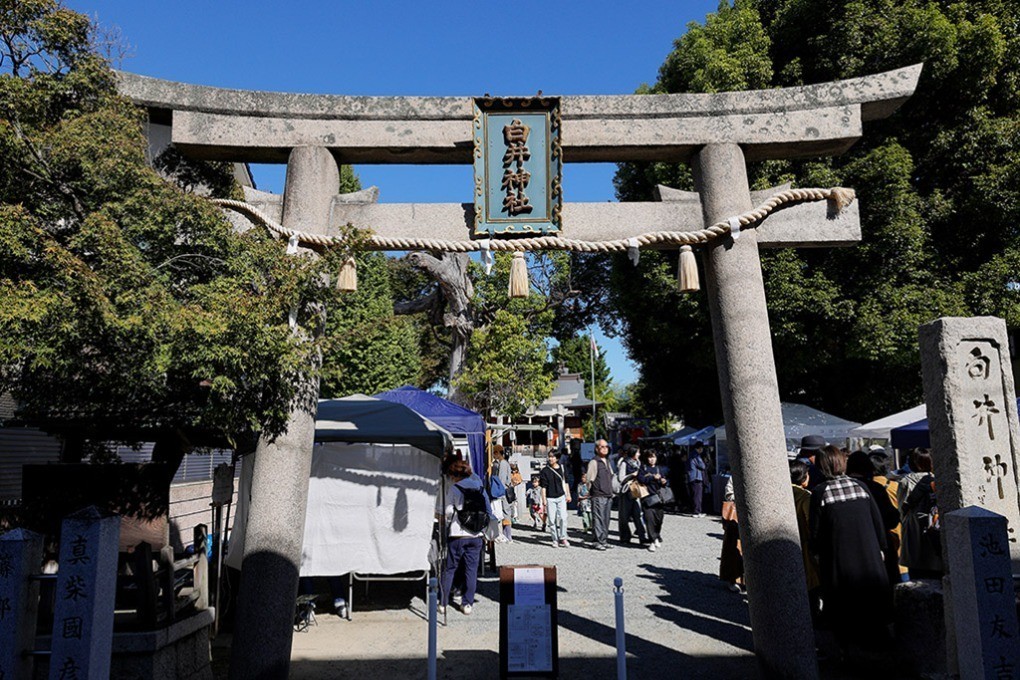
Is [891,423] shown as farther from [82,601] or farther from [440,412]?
[82,601]

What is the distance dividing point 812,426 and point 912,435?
360 cm

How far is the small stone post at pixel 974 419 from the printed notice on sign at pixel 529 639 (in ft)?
10.2

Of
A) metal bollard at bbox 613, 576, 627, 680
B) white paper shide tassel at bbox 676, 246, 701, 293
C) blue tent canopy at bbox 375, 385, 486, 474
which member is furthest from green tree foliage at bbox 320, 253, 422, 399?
metal bollard at bbox 613, 576, 627, 680

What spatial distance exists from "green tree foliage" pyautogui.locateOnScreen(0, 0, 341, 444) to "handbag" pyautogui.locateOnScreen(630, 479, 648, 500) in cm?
880

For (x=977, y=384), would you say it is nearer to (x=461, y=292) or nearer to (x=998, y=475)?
(x=998, y=475)

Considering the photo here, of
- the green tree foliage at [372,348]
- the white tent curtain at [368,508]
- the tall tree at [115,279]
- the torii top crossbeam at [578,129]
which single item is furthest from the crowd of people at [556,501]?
the green tree foliage at [372,348]

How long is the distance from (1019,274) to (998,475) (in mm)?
12028

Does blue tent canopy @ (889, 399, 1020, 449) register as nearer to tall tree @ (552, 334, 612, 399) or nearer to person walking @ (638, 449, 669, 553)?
person walking @ (638, 449, 669, 553)

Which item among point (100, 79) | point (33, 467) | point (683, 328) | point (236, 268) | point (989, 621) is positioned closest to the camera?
point (989, 621)

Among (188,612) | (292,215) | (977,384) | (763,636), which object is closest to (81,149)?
(292,215)

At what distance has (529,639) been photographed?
576 centimetres

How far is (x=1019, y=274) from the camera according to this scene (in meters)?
14.6

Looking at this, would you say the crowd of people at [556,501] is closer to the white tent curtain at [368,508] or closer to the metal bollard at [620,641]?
the white tent curtain at [368,508]

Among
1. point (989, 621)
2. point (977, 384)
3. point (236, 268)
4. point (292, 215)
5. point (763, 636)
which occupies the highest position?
point (292, 215)
